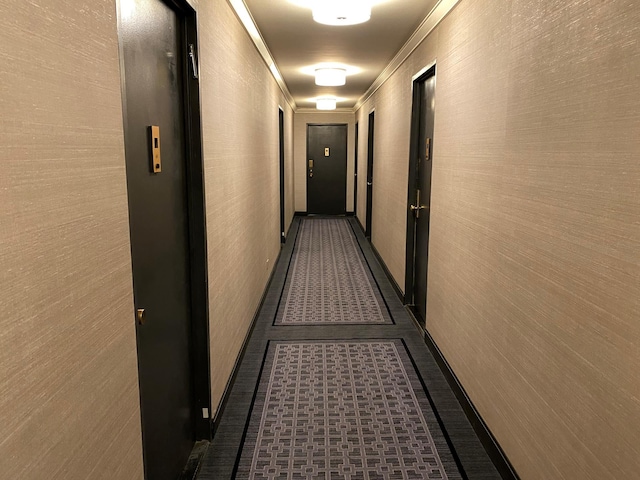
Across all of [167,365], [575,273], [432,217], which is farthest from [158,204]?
[432,217]

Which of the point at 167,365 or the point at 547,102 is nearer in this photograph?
the point at 547,102

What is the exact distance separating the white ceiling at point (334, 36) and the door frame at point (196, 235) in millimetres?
1307

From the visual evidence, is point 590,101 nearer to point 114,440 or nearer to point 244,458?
point 114,440

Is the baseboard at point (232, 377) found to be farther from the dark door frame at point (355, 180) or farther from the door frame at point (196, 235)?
the dark door frame at point (355, 180)

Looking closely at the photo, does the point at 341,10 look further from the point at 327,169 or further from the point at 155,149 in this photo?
the point at 327,169

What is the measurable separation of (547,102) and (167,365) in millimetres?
1698

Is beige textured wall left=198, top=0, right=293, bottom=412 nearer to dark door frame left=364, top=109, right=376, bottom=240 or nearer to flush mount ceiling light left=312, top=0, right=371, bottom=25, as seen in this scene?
flush mount ceiling light left=312, top=0, right=371, bottom=25

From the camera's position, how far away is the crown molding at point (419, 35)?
10.2 ft

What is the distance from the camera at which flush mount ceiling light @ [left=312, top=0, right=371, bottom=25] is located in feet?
9.44

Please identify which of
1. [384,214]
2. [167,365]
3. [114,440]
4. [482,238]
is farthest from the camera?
[384,214]

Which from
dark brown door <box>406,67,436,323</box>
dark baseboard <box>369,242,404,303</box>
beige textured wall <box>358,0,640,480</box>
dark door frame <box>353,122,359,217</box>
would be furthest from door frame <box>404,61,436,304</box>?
Result: dark door frame <box>353,122,359,217</box>

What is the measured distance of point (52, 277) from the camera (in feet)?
3.28

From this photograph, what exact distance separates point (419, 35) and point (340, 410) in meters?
2.76

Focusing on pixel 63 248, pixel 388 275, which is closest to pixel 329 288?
pixel 388 275
